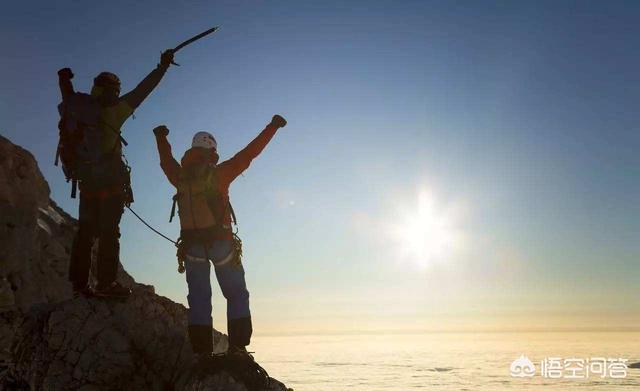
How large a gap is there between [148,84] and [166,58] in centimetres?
58

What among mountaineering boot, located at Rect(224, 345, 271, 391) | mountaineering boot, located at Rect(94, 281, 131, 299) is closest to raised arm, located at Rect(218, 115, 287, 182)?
mountaineering boot, located at Rect(94, 281, 131, 299)

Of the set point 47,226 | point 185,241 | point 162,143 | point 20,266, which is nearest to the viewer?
point 185,241

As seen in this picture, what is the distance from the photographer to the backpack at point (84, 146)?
8.85 metres

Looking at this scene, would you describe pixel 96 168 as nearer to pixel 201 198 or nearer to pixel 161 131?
pixel 161 131

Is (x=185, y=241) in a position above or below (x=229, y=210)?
below

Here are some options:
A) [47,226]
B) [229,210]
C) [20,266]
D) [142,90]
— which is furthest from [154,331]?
[47,226]

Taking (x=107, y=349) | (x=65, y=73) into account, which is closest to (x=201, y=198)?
(x=107, y=349)

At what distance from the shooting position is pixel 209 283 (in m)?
8.70

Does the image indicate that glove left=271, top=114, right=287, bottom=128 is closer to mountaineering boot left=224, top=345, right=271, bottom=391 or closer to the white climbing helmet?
the white climbing helmet

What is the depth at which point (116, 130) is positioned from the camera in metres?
9.13

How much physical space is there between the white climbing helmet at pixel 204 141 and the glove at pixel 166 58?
1571 millimetres

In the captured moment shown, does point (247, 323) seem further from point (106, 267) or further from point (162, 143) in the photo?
point (162, 143)

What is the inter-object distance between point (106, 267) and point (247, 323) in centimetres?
264

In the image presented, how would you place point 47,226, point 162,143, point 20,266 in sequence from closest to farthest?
point 162,143 < point 20,266 < point 47,226
